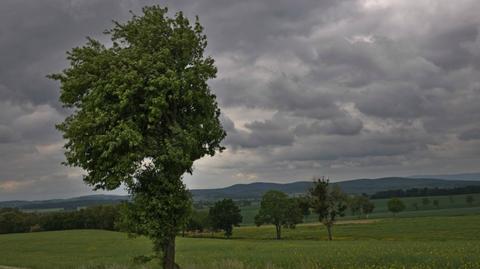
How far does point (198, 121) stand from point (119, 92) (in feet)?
12.9

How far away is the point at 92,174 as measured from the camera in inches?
805

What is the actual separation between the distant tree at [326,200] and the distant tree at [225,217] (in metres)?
35.9

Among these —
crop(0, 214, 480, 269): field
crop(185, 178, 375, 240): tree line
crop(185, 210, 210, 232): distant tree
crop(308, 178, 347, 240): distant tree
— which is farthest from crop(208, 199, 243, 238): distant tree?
crop(308, 178, 347, 240): distant tree

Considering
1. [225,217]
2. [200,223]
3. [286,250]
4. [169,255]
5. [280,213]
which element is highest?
[169,255]

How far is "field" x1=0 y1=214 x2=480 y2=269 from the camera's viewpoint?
25.8 meters

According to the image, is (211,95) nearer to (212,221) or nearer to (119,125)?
(119,125)

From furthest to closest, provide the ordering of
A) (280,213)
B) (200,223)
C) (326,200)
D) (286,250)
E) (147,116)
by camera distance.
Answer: (200,223) → (280,213) → (326,200) → (286,250) → (147,116)

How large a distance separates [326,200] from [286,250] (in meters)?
29.4

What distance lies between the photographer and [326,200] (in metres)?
72.9

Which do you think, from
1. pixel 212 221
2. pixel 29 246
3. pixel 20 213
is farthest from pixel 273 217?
pixel 20 213

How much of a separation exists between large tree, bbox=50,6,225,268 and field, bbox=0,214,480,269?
15.8 ft

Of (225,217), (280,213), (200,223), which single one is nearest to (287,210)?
(280,213)

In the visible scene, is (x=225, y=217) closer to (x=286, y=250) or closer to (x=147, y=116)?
(x=286, y=250)

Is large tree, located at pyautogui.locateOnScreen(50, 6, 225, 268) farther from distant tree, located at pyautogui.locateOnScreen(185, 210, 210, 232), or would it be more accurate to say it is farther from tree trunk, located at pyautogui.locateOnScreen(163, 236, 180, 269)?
distant tree, located at pyautogui.locateOnScreen(185, 210, 210, 232)
